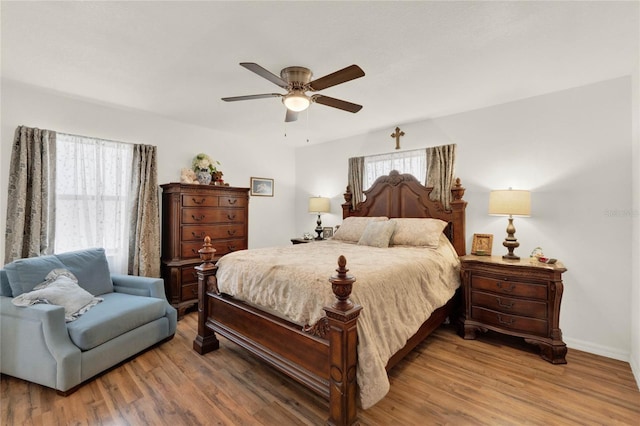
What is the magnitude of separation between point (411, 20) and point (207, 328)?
10.0 ft

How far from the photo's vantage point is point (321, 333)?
1.79 m

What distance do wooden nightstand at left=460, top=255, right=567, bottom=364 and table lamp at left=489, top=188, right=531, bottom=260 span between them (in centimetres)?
20

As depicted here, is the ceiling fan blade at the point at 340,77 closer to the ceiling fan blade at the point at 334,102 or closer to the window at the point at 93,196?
the ceiling fan blade at the point at 334,102

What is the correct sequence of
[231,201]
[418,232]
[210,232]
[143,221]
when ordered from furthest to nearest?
[231,201], [210,232], [143,221], [418,232]

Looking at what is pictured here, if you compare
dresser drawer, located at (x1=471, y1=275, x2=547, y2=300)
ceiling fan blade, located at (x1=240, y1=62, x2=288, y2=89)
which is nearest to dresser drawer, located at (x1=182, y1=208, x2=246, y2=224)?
ceiling fan blade, located at (x1=240, y1=62, x2=288, y2=89)

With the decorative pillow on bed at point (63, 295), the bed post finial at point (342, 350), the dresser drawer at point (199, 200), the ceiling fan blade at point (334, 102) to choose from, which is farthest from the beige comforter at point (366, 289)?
the dresser drawer at point (199, 200)

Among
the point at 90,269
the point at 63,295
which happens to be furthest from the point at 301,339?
the point at 90,269

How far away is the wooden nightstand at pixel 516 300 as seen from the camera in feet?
8.30

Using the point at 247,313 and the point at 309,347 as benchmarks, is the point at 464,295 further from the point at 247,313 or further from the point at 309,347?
the point at 247,313

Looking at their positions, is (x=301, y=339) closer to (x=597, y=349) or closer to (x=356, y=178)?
(x=597, y=349)

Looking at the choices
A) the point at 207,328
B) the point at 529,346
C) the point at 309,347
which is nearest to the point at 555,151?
the point at 529,346

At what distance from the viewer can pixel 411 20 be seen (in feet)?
6.05

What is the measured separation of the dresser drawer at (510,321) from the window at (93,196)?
426cm

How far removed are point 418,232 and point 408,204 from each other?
A: 26.3 inches
